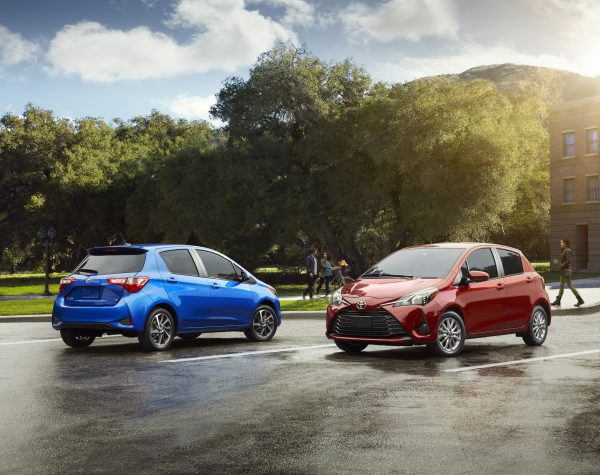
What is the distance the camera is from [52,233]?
125 feet

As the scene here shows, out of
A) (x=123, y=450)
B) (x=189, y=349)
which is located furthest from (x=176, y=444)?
Answer: (x=189, y=349)

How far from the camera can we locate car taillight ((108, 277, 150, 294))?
42.9 ft

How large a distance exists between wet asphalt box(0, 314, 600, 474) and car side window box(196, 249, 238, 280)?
146 cm

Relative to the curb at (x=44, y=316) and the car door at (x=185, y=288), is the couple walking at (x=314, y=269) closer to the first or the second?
the curb at (x=44, y=316)

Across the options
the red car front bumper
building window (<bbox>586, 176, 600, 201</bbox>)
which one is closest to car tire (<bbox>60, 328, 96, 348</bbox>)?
the red car front bumper

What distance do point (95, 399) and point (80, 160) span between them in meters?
56.4

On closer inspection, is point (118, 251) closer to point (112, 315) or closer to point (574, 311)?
point (112, 315)

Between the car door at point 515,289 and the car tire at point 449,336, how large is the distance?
43.1 inches

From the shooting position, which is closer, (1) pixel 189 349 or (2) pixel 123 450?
(2) pixel 123 450

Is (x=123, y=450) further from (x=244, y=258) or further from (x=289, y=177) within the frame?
(x=244, y=258)

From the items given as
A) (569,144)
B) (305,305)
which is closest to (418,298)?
(305,305)

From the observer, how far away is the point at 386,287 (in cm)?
1260

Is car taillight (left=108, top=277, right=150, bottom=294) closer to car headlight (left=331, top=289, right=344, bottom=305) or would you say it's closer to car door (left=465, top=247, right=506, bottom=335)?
car headlight (left=331, top=289, right=344, bottom=305)

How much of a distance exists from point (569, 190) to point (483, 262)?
50.3m
